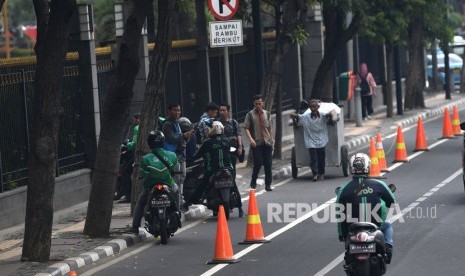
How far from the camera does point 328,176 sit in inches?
1032

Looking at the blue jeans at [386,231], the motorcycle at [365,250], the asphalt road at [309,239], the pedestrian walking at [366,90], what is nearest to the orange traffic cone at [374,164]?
the asphalt road at [309,239]

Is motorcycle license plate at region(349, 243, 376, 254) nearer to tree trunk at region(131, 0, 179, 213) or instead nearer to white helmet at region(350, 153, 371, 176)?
white helmet at region(350, 153, 371, 176)

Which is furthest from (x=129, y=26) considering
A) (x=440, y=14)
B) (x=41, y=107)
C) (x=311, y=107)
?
(x=440, y=14)

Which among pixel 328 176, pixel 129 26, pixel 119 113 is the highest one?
pixel 129 26

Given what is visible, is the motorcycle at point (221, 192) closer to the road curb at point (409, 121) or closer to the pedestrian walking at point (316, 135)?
the pedestrian walking at point (316, 135)

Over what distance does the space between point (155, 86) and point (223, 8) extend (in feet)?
14.8

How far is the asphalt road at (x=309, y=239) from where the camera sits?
51.4ft

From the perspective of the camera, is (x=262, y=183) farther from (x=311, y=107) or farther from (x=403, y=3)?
(x=403, y=3)

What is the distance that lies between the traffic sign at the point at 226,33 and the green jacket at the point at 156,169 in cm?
652

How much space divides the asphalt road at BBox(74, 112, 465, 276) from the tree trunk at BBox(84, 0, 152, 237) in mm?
805

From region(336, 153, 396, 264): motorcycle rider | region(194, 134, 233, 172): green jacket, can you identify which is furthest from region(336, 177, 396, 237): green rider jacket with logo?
region(194, 134, 233, 172): green jacket

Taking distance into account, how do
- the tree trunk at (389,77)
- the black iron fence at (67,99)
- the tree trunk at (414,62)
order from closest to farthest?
the black iron fence at (67,99) → the tree trunk at (389,77) → the tree trunk at (414,62)

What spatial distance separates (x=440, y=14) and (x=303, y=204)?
22.2 metres

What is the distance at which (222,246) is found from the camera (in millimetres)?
16188
